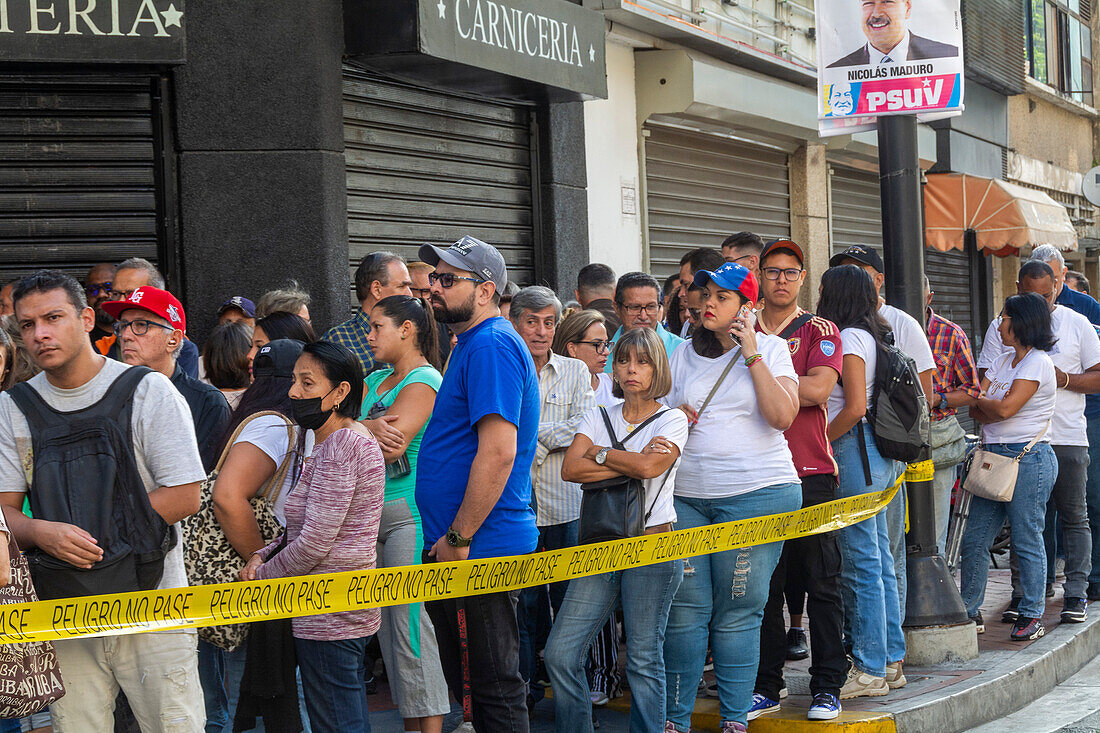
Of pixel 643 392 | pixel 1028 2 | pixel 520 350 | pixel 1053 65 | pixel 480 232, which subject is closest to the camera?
pixel 520 350

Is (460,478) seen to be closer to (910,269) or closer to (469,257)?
(469,257)

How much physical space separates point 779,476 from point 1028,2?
18.4 m

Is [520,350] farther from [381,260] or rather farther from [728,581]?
[381,260]

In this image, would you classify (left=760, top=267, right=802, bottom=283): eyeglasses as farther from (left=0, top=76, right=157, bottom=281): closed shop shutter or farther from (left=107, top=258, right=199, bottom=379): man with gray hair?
(left=0, top=76, right=157, bottom=281): closed shop shutter

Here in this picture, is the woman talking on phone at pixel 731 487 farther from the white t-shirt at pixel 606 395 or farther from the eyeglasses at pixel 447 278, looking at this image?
the eyeglasses at pixel 447 278

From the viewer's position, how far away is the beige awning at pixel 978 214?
17.5 metres

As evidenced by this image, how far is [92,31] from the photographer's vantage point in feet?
24.9

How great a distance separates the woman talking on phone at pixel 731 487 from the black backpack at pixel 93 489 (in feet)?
7.05

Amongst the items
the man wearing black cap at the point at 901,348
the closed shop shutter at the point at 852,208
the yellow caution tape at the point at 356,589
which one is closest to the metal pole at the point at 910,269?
the man wearing black cap at the point at 901,348

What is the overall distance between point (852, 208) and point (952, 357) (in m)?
9.73

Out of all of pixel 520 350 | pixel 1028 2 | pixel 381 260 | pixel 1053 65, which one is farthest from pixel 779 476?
pixel 1053 65

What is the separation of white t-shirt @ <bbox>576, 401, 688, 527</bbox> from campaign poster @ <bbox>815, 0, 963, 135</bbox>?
9.05 ft

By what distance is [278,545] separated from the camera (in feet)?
15.3

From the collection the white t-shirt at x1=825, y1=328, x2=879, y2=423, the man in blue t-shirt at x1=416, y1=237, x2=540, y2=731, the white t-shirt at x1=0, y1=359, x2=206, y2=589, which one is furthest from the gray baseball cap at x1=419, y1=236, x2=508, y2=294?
the white t-shirt at x1=825, y1=328, x2=879, y2=423
